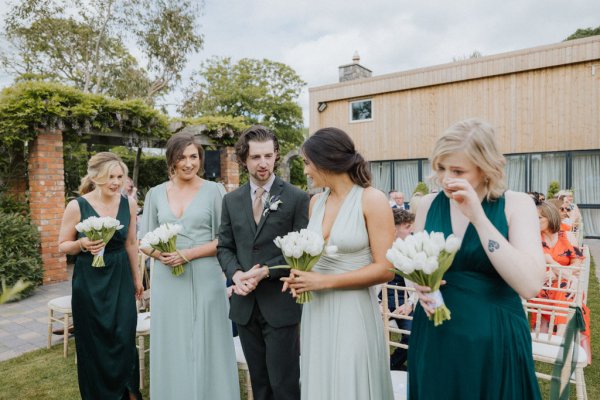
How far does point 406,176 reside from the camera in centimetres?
1831

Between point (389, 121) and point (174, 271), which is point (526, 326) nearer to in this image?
point (174, 271)

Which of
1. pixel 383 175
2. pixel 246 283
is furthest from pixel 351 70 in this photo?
pixel 246 283

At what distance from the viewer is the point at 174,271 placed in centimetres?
315

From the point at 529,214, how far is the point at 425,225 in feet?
1.60

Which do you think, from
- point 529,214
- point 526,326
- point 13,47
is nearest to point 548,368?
point 526,326

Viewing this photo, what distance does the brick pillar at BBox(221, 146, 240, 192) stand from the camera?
13.4m

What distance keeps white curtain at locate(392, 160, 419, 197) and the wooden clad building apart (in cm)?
4

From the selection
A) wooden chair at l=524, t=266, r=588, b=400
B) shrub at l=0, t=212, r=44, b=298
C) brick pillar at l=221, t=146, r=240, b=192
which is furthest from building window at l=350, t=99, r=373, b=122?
wooden chair at l=524, t=266, r=588, b=400

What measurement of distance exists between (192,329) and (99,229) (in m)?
1.16

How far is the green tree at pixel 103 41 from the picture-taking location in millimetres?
20250

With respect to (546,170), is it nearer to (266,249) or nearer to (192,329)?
(266,249)

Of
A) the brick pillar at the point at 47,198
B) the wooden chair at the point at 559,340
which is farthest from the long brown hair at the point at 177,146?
the brick pillar at the point at 47,198

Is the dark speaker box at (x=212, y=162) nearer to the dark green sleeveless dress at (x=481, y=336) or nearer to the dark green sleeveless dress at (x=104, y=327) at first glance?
the dark green sleeveless dress at (x=104, y=327)

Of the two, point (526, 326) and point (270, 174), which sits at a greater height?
point (270, 174)
